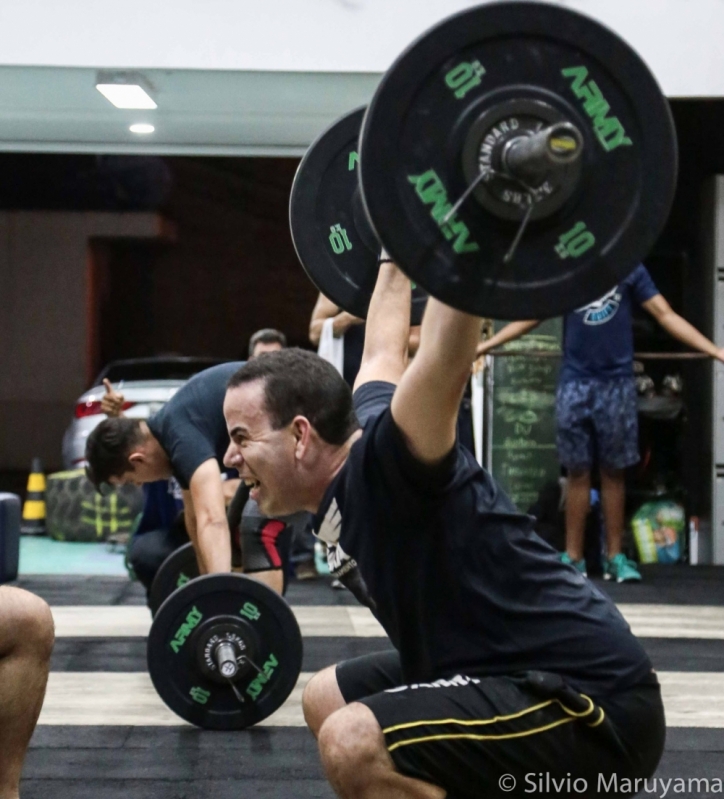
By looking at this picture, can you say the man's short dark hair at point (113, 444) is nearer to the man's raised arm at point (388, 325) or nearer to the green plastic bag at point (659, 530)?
the man's raised arm at point (388, 325)

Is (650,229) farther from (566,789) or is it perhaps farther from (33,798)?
(33,798)

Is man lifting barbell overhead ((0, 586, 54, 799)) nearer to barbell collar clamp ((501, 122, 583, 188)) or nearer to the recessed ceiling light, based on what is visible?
barbell collar clamp ((501, 122, 583, 188))

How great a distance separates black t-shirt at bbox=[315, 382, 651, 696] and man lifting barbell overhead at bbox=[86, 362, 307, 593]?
1.34 metres

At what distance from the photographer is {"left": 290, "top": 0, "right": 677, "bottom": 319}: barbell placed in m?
1.10

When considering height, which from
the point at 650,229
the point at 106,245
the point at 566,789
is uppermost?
the point at 106,245

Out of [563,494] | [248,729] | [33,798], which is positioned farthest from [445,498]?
[563,494]

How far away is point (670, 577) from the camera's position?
14.9 ft

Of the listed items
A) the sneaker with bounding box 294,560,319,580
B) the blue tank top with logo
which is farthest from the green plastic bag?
the sneaker with bounding box 294,560,319,580

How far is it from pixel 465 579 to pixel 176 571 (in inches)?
77.4

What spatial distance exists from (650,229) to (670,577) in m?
3.64

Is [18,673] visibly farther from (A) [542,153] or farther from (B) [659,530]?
(B) [659,530]

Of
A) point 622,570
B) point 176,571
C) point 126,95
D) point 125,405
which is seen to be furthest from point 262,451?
point 125,405

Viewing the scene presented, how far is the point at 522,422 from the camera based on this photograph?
4.96 meters

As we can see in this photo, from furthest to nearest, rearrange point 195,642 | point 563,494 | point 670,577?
point 563,494 → point 670,577 → point 195,642
